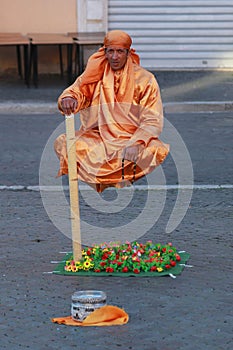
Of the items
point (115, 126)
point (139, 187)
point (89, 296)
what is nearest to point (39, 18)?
point (139, 187)

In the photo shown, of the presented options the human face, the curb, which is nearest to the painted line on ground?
the human face

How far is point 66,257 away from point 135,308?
1.15m

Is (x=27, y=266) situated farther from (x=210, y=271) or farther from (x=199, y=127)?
(x=199, y=127)

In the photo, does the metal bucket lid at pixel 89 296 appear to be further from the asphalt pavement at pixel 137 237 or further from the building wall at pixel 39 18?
the building wall at pixel 39 18

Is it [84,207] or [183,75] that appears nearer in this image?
[84,207]

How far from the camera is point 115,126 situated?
5.97 meters

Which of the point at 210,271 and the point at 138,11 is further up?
the point at 138,11

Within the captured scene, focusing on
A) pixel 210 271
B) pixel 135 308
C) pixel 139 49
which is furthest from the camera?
pixel 139 49

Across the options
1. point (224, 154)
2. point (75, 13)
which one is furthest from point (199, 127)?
point (75, 13)

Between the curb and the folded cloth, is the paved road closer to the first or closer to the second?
the folded cloth

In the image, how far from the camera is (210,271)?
19.4ft

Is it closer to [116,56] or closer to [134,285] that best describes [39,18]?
[116,56]

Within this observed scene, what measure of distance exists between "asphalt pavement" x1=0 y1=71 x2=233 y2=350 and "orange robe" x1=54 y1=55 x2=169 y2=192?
2.37 ft

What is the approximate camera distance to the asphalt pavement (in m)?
4.80
